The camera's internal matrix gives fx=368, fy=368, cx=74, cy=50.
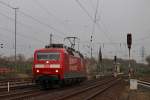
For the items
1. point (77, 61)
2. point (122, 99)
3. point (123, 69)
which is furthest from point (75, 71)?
point (123, 69)

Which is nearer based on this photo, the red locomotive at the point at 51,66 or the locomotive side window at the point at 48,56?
the red locomotive at the point at 51,66

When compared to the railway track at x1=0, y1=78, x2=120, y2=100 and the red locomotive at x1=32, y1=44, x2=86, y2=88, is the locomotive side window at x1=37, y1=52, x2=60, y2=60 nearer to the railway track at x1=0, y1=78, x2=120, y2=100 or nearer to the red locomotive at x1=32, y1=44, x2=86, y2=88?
the red locomotive at x1=32, y1=44, x2=86, y2=88

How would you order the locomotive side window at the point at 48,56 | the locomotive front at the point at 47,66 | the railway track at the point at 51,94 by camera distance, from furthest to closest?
the locomotive side window at the point at 48,56 → the locomotive front at the point at 47,66 → the railway track at the point at 51,94

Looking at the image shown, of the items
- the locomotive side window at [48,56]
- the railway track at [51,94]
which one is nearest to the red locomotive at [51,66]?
the locomotive side window at [48,56]

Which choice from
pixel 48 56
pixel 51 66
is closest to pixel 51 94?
pixel 51 66

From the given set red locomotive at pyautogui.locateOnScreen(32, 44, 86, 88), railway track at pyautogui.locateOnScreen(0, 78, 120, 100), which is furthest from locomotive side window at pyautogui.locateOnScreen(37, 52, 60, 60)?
railway track at pyautogui.locateOnScreen(0, 78, 120, 100)

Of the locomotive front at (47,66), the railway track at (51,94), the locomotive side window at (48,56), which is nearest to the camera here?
the railway track at (51,94)

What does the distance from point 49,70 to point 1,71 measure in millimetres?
35321

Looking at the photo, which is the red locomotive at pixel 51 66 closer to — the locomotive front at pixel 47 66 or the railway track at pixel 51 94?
the locomotive front at pixel 47 66

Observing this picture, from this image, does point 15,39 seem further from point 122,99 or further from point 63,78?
point 122,99

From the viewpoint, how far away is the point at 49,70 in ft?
99.6

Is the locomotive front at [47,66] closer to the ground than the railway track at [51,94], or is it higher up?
higher up

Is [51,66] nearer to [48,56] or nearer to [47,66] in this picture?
[47,66]

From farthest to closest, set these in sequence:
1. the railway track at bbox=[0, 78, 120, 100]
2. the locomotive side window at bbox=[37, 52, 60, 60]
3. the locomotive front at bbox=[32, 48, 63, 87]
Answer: the locomotive side window at bbox=[37, 52, 60, 60]
the locomotive front at bbox=[32, 48, 63, 87]
the railway track at bbox=[0, 78, 120, 100]
